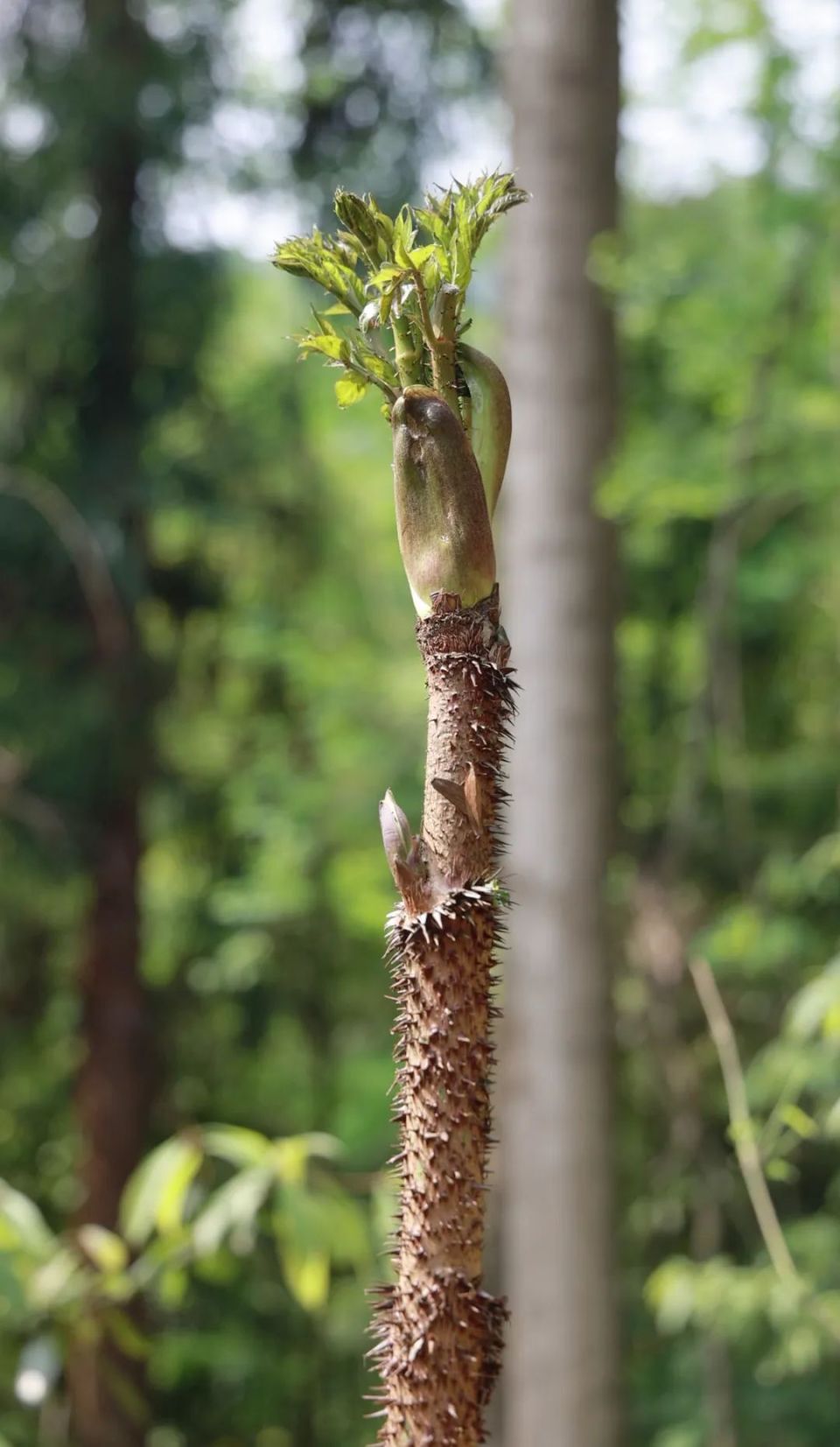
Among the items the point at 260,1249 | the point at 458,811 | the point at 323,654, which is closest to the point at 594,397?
the point at 323,654

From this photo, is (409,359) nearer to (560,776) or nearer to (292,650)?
(560,776)

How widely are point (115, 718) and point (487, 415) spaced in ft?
19.4

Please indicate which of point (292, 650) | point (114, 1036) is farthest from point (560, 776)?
point (114, 1036)

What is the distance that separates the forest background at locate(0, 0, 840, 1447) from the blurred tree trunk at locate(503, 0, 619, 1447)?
77 centimetres

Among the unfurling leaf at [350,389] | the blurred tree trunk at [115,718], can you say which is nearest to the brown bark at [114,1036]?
the blurred tree trunk at [115,718]

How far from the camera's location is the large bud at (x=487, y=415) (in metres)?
0.48

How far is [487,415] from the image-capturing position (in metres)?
0.49

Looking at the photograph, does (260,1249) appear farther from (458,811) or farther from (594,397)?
(458,811)

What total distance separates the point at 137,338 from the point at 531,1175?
14.3ft

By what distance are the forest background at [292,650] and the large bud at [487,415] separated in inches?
153

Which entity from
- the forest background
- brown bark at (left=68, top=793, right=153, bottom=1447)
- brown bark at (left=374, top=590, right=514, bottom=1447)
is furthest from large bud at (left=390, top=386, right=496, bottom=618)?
brown bark at (left=68, top=793, right=153, bottom=1447)

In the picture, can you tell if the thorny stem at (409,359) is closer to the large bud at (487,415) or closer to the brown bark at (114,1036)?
the large bud at (487,415)

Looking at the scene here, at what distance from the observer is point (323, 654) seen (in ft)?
20.9

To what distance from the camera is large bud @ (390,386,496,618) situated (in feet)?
1.51
